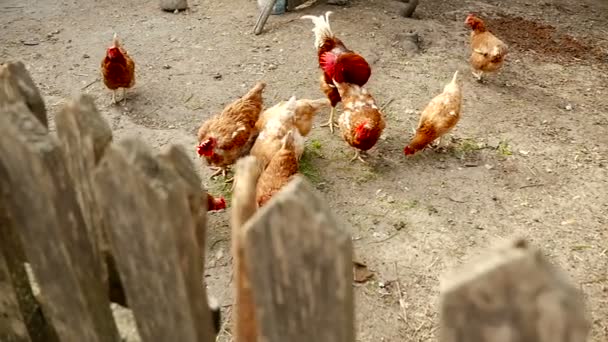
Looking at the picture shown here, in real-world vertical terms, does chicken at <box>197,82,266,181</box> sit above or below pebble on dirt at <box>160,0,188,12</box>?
above

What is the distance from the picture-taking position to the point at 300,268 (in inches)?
40.6

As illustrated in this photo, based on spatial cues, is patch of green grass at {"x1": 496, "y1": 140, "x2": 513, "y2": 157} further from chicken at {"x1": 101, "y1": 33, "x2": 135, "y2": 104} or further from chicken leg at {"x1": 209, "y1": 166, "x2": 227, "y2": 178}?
chicken at {"x1": 101, "y1": 33, "x2": 135, "y2": 104}

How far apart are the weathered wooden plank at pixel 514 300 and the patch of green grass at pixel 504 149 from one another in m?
3.30

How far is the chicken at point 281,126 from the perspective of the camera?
3434 millimetres

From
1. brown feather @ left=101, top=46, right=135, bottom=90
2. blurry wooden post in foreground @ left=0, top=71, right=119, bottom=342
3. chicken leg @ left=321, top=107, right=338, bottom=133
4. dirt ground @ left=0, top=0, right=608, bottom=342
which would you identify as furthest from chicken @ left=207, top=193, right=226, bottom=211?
blurry wooden post in foreground @ left=0, top=71, right=119, bottom=342

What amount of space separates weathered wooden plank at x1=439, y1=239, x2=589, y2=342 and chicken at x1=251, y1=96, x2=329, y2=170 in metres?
2.59

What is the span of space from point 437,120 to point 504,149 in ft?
1.75

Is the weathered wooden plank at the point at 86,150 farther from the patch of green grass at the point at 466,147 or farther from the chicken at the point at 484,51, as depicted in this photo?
the chicken at the point at 484,51

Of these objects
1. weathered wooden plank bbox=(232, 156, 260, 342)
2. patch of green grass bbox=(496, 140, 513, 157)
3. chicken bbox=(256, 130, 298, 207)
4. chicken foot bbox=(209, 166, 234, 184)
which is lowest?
patch of green grass bbox=(496, 140, 513, 157)

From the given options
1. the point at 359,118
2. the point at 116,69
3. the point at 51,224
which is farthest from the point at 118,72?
the point at 51,224

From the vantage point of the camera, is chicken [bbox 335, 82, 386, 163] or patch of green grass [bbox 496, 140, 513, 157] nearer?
chicken [bbox 335, 82, 386, 163]

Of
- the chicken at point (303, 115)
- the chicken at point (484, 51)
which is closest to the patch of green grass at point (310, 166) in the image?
the chicken at point (303, 115)

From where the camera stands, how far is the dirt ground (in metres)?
3.21

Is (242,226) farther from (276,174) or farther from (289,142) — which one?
(289,142)
